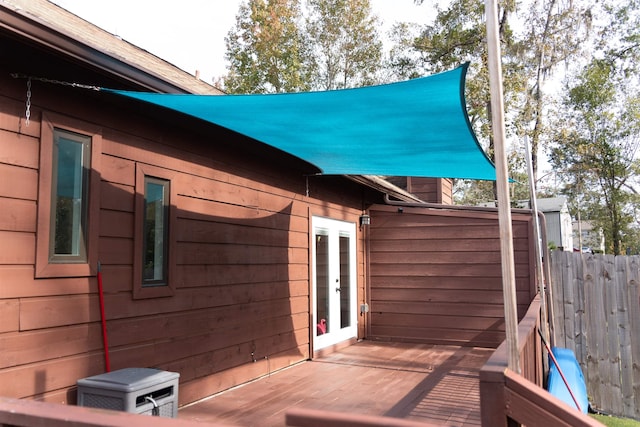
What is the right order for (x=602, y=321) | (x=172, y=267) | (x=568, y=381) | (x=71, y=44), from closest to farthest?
(x=71, y=44), (x=172, y=267), (x=568, y=381), (x=602, y=321)

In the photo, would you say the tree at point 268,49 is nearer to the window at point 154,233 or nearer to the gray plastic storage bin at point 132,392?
Result: the window at point 154,233

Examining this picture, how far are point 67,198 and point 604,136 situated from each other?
22.7 m

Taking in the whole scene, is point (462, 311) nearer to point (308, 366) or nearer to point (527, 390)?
point (308, 366)

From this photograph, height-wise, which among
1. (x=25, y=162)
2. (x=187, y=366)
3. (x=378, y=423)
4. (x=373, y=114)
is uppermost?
(x=373, y=114)

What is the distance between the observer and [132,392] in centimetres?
276

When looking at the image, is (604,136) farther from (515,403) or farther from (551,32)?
(515,403)

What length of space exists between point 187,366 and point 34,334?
57.3 inches

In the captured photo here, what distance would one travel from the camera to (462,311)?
715cm

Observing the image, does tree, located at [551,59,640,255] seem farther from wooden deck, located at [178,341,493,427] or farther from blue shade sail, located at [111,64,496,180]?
blue shade sail, located at [111,64,496,180]

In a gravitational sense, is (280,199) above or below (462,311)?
above

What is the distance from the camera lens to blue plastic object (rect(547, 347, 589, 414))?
166 inches

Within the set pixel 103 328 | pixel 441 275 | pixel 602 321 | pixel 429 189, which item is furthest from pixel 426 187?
pixel 103 328

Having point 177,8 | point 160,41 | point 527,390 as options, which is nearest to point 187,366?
point 527,390

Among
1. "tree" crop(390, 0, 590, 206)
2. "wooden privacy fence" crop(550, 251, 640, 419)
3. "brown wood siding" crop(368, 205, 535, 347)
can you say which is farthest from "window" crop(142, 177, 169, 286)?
"tree" crop(390, 0, 590, 206)
